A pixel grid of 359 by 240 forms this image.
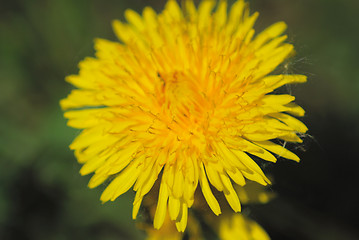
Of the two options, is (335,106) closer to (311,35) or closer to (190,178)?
(311,35)

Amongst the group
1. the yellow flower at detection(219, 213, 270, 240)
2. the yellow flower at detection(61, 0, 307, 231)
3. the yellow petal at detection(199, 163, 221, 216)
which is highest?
the yellow flower at detection(61, 0, 307, 231)

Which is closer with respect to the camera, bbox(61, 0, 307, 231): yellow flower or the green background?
bbox(61, 0, 307, 231): yellow flower

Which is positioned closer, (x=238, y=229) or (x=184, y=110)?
(x=184, y=110)

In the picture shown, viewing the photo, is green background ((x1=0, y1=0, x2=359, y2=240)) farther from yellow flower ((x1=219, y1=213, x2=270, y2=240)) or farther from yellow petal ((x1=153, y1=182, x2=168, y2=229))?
yellow petal ((x1=153, y1=182, x2=168, y2=229))

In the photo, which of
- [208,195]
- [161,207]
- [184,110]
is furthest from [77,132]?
[208,195]

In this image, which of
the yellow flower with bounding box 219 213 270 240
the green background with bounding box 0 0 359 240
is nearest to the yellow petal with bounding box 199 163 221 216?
the yellow flower with bounding box 219 213 270 240

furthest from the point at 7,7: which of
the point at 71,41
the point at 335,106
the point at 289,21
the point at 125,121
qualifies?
the point at 335,106

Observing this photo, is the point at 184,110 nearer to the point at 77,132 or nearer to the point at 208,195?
the point at 208,195
